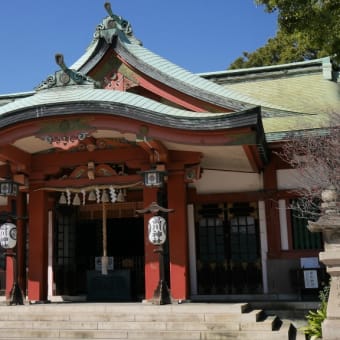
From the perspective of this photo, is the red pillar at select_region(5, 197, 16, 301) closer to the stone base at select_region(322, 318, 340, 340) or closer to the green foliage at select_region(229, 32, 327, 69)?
the stone base at select_region(322, 318, 340, 340)

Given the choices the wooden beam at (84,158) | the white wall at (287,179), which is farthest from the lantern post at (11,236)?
the white wall at (287,179)

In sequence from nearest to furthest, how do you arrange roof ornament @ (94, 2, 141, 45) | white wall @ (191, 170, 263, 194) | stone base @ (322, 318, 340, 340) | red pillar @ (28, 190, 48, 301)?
stone base @ (322, 318, 340, 340) → red pillar @ (28, 190, 48, 301) → white wall @ (191, 170, 263, 194) → roof ornament @ (94, 2, 141, 45)

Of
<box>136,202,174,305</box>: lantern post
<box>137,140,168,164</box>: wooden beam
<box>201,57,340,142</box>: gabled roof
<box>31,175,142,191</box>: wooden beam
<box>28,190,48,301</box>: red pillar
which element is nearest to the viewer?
<box>136,202,174,305</box>: lantern post

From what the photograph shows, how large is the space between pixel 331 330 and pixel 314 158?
165 inches

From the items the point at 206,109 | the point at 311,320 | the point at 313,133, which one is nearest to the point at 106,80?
the point at 206,109

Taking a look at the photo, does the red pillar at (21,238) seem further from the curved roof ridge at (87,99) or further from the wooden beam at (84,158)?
the curved roof ridge at (87,99)

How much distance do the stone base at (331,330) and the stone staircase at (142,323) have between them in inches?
34.1

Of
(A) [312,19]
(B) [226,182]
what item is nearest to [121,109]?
(B) [226,182]

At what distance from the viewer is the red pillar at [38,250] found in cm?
1216

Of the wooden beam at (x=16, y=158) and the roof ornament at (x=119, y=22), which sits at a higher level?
the roof ornament at (x=119, y=22)

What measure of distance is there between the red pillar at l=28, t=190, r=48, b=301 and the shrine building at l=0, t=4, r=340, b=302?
3cm

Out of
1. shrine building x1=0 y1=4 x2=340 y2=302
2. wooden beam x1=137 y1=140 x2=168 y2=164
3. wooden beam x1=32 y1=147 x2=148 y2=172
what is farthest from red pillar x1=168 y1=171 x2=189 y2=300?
wooden beam x1=32 y1=147 x2=148 y2=172

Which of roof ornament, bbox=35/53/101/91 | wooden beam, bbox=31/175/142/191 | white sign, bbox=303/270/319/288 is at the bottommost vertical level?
white sign, bbox=303/270/319/288

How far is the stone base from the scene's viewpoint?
7.78m
